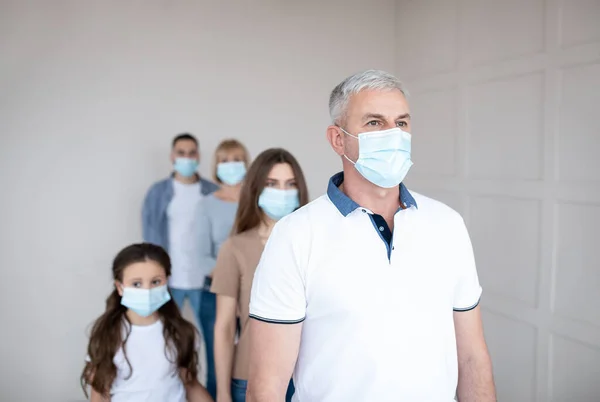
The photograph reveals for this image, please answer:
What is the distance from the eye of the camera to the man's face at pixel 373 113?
1327 millimetres

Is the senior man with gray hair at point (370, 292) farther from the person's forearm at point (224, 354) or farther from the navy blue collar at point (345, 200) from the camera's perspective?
the person's forearm at point (224, 354)

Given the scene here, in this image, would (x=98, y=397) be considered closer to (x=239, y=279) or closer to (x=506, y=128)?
(x=239, y=279)

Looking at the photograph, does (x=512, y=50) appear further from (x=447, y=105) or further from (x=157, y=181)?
(x=157, y=181)

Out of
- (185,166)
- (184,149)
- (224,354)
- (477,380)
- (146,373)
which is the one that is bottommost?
(146,373)

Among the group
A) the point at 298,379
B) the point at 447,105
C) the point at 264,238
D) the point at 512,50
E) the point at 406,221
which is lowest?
the point at 298,379

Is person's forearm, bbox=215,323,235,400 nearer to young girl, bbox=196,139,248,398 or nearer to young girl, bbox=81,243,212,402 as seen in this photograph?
young girl, bbox=81,243,212,402

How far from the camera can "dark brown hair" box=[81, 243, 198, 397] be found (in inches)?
82.5

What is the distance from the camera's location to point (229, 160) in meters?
3.11

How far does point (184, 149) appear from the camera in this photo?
131 inches

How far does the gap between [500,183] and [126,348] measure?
1916 millimetres

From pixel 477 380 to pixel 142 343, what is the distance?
133 centimetres

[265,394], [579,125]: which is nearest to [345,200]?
[265,394]

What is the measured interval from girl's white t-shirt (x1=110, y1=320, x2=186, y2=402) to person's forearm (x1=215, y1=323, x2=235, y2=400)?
0.26 m

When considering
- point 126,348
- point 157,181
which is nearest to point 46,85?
point 157,181
